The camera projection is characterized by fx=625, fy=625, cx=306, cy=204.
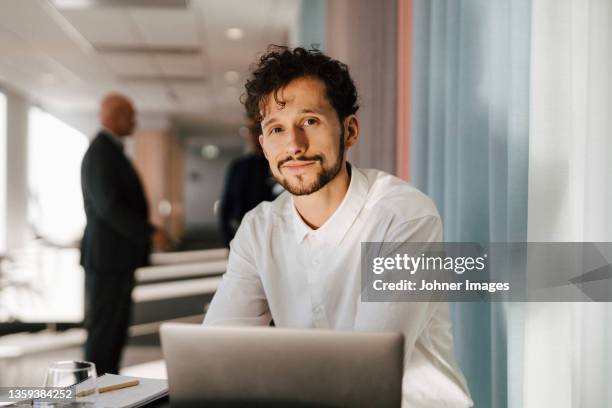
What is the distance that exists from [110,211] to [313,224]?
6.59 ft

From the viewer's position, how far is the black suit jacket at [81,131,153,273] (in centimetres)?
324

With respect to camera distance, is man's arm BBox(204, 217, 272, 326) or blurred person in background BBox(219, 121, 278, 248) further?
blurred person in background BBox(219, 121, 278, 248)

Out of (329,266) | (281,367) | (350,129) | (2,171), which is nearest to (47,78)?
(2,171)

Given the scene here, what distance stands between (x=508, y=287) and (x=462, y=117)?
0.47 meters

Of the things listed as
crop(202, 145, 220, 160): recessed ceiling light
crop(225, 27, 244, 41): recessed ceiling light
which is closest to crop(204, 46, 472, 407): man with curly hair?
crop(225, 27, 244, 41): recessed ceiling light

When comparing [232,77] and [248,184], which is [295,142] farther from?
[232,77]

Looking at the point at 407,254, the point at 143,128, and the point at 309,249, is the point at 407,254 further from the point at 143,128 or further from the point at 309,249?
the point at 143,128

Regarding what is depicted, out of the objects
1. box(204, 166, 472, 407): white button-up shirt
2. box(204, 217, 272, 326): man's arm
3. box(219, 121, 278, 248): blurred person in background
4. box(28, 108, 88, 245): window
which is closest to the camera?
box(204, 166, 472, 407): white button-up shirt

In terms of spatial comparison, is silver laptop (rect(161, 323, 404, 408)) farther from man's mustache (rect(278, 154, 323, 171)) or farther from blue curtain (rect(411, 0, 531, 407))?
man's mustache (rect(278, 154, 323, 171))

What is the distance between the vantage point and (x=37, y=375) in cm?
355

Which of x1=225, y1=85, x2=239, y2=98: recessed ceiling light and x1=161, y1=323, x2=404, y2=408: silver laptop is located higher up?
x1=225, y1=85, x2=239, y2=98: recessed ceiling light

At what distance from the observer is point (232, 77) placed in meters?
8.31

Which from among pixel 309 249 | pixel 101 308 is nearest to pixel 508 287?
pixel 309 249

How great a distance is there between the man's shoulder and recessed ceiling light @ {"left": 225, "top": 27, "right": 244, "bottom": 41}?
461cm
